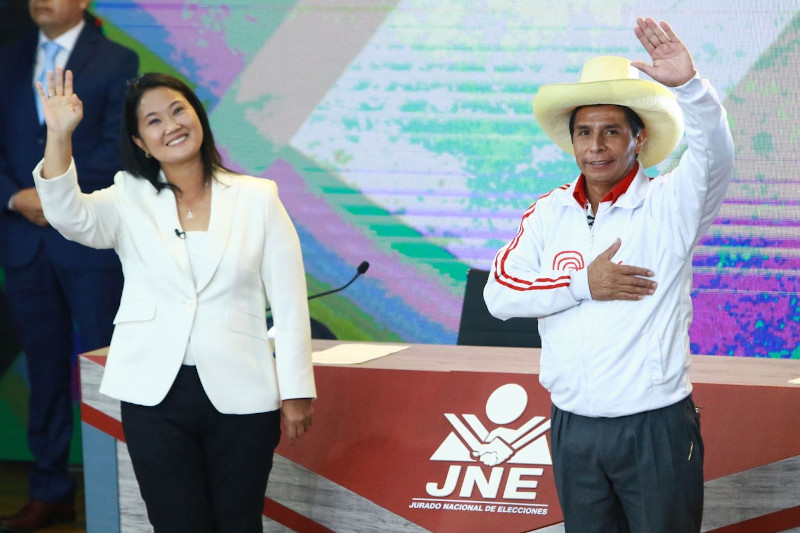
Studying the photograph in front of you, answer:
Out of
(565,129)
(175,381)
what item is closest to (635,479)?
(565,129)

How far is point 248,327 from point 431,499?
74cm

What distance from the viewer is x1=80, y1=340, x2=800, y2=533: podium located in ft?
8.36

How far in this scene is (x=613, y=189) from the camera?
2.10 m

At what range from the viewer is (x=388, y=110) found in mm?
A: 4305

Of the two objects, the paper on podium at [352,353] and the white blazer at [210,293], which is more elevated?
the white blazer at [210,293]

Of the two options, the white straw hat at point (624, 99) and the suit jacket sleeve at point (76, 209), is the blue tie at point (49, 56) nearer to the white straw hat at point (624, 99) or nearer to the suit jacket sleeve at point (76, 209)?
the suit jacket sleeve at point (76, 209)

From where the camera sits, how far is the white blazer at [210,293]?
2.28 m

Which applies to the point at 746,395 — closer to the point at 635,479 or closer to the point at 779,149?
the point at 635,479

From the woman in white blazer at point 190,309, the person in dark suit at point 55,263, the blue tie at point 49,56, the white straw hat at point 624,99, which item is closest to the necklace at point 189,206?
the woman in white blazer at point 190,309

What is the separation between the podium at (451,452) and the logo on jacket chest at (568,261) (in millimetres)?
621

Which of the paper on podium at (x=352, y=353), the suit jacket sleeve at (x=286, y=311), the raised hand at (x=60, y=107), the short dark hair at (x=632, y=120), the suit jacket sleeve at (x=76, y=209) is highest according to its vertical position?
the raised hand at (x=60, y=107)

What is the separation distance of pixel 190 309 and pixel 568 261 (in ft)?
2.79

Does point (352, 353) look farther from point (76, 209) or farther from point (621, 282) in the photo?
point (621, 282)

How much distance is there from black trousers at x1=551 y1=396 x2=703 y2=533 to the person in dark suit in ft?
7.75
